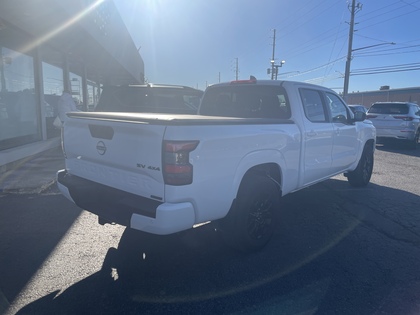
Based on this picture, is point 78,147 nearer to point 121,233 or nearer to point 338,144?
point 121,233

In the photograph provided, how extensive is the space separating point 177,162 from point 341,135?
12.9ft

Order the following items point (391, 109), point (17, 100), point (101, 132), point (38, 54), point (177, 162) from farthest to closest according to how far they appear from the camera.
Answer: point (391, 109) < point (38, 54) < point (17, 100) < point (101, 132) < point (177, 162)

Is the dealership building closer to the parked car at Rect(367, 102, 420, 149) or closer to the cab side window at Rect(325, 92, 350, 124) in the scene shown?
the cab side window at Rect(325, 92, 350, 124)

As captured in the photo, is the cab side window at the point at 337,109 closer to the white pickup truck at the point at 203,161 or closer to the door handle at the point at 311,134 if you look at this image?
the white pickup truck at the point at 203,161

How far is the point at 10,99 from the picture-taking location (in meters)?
9.52

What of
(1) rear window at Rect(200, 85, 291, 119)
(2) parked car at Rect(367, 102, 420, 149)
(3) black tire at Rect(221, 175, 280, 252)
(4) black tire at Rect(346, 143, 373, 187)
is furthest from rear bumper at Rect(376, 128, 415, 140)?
(3) black tire at Rect(221, 175, 280, 252)

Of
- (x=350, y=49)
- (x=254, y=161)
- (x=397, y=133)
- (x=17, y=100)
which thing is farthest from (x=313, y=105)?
(x=350, y=49)

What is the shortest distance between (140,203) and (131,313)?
931 mm

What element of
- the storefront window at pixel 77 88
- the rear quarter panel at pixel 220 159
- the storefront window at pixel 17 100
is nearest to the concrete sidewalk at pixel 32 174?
the storefront window at pixel 17 100

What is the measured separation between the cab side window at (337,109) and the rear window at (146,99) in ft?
9.39

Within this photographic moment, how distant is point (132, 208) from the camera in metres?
3.09

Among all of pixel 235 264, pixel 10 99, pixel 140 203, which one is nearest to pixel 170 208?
pixel 140 203

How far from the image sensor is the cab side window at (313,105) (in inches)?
196

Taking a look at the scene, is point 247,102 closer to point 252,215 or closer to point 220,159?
point 252,215
